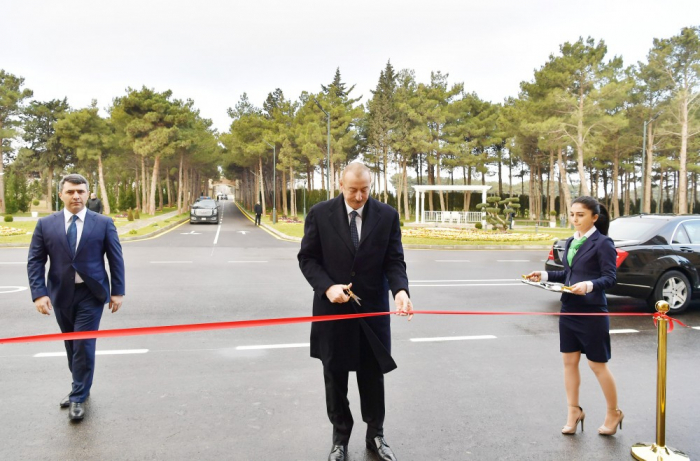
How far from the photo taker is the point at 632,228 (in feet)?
26.9

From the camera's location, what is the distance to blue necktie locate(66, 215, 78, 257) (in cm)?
406

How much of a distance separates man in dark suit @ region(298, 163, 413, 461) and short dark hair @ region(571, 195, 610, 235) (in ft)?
4.75

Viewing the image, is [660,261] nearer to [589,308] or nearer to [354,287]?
[589,308]

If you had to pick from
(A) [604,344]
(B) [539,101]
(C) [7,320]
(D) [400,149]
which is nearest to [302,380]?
(A) [604,344]

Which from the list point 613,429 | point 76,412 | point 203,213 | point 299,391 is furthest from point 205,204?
point 613,429

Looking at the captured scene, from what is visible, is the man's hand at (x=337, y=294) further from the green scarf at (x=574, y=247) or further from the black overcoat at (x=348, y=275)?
the green scarf at (x=574, y=247)

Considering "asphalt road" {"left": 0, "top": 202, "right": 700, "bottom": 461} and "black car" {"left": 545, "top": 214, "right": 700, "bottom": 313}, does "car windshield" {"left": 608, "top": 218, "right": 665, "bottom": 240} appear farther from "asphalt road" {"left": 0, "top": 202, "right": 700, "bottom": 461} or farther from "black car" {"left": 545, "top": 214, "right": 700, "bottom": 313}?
"asphalt road" {"left": 0, "top": 202, "right": 700, "bottom": 461}

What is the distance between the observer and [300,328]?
679 centimetres

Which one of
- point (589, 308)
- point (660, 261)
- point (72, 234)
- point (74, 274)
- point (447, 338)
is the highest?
point (72, 234)

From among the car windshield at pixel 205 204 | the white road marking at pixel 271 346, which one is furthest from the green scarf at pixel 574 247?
the car windshield at pixel 205 204

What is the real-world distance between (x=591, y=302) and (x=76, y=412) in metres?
3.82

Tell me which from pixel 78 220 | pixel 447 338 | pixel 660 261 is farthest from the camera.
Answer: pixel 660 261

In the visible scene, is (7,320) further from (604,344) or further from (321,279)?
(604,344)

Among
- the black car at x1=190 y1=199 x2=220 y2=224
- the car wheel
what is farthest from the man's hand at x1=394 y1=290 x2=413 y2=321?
the black car at x1=190 y1=199 x2=220 y2=224
